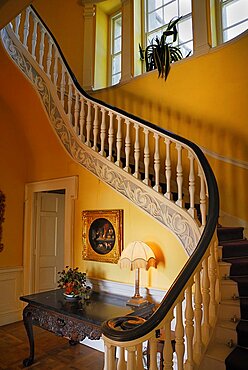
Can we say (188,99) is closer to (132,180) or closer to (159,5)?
(132,180)

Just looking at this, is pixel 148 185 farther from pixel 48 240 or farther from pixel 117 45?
pixel 117 45

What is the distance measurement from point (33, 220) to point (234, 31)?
414cm

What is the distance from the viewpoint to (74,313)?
9.33ft

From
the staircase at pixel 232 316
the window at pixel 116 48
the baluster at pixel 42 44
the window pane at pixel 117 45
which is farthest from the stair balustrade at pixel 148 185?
the window pane at pixel 117 45

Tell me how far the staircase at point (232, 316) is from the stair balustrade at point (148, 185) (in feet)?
0.36

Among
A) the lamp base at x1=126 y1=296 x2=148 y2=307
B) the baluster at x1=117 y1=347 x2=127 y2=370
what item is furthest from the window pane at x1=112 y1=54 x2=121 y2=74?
the baluster at x1=117 y1=347 x2=127 y2=370

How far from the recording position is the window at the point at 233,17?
155 inches

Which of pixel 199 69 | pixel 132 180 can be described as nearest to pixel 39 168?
pixel 132 180

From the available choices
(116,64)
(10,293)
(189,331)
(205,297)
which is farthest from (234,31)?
(10,293)

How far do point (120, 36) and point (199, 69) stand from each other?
83.9 inches

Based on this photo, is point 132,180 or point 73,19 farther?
point 73,19

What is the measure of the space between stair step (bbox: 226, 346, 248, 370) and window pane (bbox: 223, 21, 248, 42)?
380 centimetres

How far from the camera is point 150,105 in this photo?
444 centimetres

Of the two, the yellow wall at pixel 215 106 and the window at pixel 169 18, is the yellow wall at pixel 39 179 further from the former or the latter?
the window at pixel 169 18
